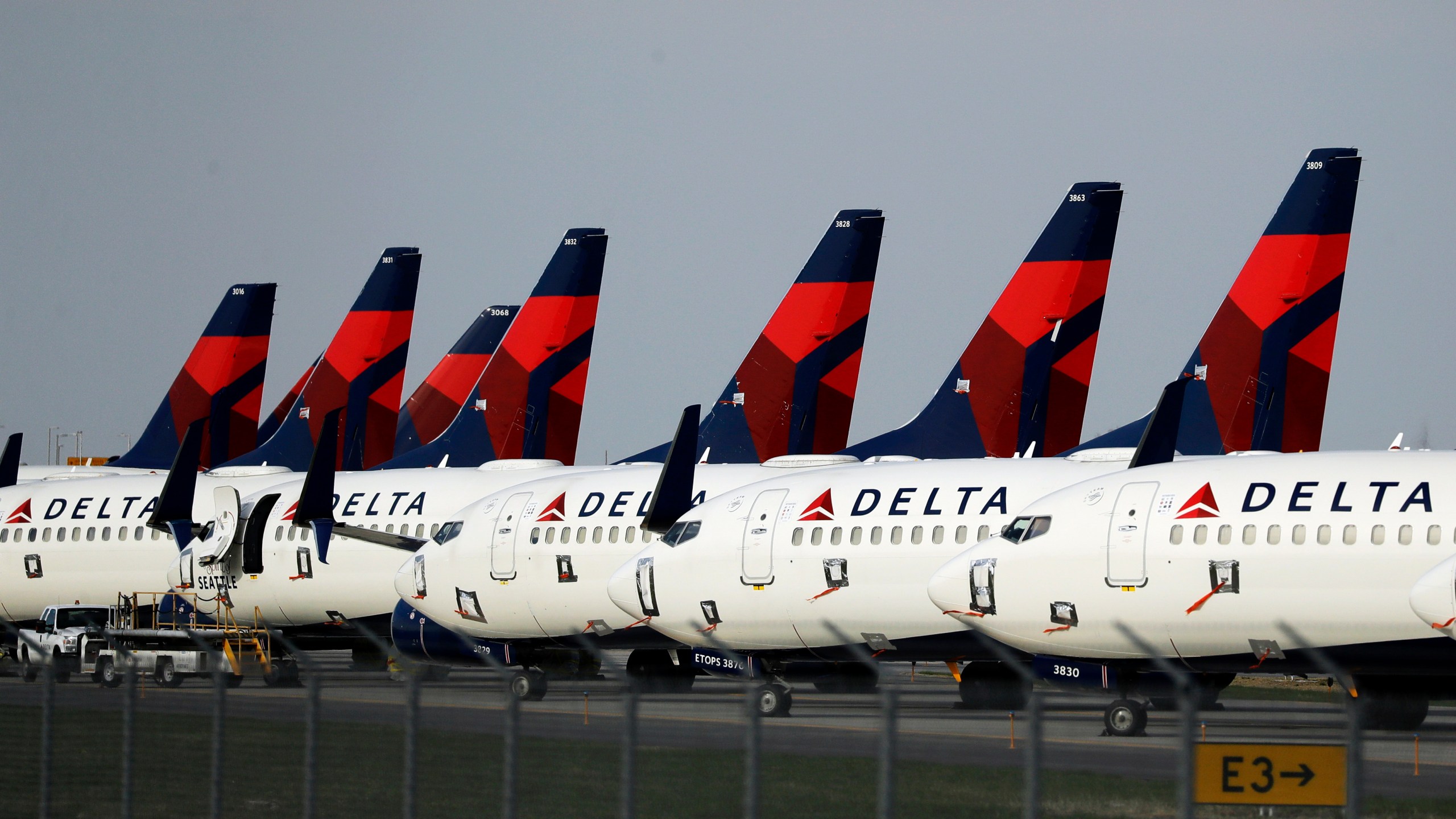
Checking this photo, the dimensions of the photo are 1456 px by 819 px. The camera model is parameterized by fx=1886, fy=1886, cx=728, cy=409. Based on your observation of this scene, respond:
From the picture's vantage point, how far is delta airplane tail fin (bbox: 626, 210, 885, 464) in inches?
1650

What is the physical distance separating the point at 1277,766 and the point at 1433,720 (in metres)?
20.3

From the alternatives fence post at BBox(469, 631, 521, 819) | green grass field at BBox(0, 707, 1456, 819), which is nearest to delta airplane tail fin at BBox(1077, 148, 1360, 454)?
green grass field at BBox(0, 707, 1456, 819)

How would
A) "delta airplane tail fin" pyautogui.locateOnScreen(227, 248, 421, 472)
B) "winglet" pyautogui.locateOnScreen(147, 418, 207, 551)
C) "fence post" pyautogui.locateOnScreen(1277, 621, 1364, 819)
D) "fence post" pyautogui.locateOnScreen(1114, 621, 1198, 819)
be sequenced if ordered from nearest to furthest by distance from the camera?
1. "fence post" pyautogui.locateOnScreen(1277, 621, 1364, 819)
2. "fence post" pyautogui.locateOnScreen(1114, 621, 1198, 819)
3. "winglet" pyautogui.locateOnScreen(147, 418, 207, 551)
4. "delta airplane tail fin" pyautogui.locateOnScreen(227, 248, 421, 472)

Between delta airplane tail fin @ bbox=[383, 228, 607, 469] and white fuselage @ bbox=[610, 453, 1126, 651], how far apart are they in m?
16.2

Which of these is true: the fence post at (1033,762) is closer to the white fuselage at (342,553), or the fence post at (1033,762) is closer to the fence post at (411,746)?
the fence post at (411,746)

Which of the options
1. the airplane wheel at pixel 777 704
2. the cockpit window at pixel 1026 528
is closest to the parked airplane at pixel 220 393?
the airplane wheel at pixel 777 704

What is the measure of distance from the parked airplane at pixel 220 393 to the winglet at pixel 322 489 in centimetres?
1780

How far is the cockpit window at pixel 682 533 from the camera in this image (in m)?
31.4

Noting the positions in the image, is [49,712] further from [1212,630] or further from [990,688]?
[990,688]

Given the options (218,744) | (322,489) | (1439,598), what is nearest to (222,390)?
(322,489)

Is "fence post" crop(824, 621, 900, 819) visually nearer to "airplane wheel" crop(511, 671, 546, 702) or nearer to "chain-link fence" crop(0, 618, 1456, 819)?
"chain-link fence" crop(0, 618, 1456, 819)

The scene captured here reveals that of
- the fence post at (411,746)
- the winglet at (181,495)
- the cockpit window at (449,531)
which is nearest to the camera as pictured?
the fence post at (411,746)

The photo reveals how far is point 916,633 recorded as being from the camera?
29.4 metres

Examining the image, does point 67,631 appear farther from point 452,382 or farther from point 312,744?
point 312,744
